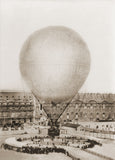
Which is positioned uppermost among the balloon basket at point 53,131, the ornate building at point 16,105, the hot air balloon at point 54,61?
the hot air balloon at point 54,61

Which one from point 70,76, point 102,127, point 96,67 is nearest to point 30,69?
point 70,76

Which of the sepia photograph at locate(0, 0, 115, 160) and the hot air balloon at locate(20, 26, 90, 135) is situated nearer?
the sepia photograph at locate(0, 0, 115, 160)

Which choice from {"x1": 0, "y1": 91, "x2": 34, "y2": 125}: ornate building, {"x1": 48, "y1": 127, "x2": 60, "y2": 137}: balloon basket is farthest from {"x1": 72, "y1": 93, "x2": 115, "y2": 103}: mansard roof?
{"x1": 0, "y1": 91, "x2": 34, "y2": 125}: ornate building

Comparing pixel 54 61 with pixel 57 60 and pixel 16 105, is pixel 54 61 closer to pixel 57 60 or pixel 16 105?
pixel 57 60

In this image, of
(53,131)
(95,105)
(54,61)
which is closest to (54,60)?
(54,61)

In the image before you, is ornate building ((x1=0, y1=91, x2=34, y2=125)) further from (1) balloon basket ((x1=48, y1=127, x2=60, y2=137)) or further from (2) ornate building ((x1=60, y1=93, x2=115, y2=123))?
(2) ornate building ((x1=60, y1=93, x2=115, y2=123))

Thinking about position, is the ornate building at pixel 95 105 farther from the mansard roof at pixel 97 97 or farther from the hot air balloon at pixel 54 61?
the hot air balloon at pixel 54 61

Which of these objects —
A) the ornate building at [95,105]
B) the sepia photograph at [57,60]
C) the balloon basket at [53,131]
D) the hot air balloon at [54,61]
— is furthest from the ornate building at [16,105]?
the ornate building at [95,105]
